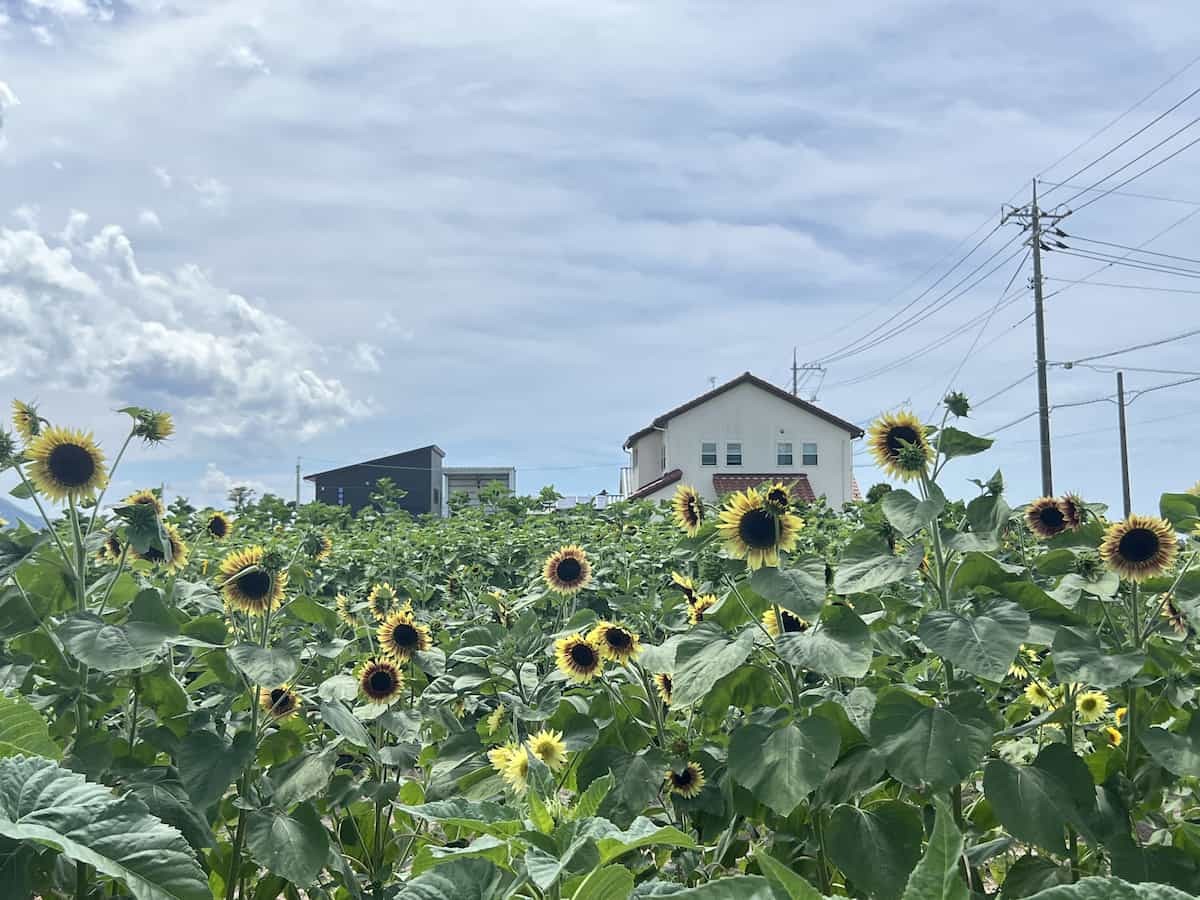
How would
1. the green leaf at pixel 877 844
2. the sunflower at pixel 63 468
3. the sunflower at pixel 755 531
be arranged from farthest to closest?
1. the sunflower at pixel 63 468
2. the sunflower at pixel 755 531
3. the green leaf at pixel 877 844

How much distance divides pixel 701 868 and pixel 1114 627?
1193 millimetres

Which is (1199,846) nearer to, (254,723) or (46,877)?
(254,723)

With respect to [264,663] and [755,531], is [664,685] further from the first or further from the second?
[264,663]

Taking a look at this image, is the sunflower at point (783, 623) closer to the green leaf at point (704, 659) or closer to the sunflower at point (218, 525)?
the green leaf at point (704, 659)

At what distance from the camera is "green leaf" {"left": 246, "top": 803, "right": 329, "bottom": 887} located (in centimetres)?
235

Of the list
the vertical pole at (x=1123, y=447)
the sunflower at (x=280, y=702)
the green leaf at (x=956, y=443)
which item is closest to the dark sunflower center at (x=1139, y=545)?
the green leaf at (x=956, y=443)

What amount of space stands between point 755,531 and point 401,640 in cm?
129

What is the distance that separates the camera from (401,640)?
10.5ft

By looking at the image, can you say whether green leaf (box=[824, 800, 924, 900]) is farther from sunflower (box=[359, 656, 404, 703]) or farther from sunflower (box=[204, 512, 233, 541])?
sunflower (box=[204, 512, 233, 541])

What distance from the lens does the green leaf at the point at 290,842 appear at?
7.71ft

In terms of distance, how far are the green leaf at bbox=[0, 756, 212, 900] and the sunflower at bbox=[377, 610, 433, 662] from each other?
2042 millimetres

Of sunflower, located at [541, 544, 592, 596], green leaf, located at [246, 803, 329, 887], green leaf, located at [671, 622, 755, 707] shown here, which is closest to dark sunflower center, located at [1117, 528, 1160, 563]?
green leaf, located at [671, 622, 755, 707]

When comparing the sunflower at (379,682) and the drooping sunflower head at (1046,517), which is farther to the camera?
the drooping sunflower head at (1046,517)

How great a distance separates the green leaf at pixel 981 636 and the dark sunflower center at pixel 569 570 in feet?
5.74
